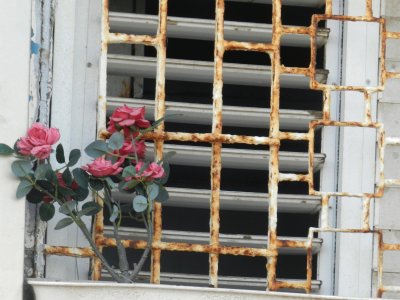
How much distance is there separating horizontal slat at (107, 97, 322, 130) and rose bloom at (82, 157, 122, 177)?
515mm

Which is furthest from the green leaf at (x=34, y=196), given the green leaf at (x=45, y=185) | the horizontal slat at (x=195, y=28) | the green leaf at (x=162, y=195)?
the horizontal slat at (x=195, y=28)

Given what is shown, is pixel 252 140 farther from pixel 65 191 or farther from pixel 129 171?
pixel 65 191

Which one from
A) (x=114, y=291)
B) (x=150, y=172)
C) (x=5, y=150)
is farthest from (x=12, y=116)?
(x=114, y=291)

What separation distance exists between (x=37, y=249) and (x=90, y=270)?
27 centimetres

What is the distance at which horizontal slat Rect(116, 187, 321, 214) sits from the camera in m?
4.09

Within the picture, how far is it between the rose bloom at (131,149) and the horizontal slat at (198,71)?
494 mm

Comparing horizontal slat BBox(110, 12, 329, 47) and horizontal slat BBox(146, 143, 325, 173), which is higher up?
horizontal slat BBox(110, 12, 329, 47)

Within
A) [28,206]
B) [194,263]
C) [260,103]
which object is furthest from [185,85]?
[28,206]

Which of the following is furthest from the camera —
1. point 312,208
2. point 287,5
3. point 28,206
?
point 287,5

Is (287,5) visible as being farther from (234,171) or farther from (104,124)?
(104,124)

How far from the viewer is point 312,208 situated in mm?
4207

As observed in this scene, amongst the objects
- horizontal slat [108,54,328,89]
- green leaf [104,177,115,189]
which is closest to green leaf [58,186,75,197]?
green leaf [104,177,115,189]

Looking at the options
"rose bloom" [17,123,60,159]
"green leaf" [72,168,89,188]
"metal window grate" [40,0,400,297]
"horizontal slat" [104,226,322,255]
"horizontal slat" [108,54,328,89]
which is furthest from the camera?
"horizontal slat" [108,54,328,89]

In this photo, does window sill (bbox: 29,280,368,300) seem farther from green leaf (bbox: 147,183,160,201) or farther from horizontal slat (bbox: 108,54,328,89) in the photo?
horizontal slat (bbox: 108,54,328,89)
